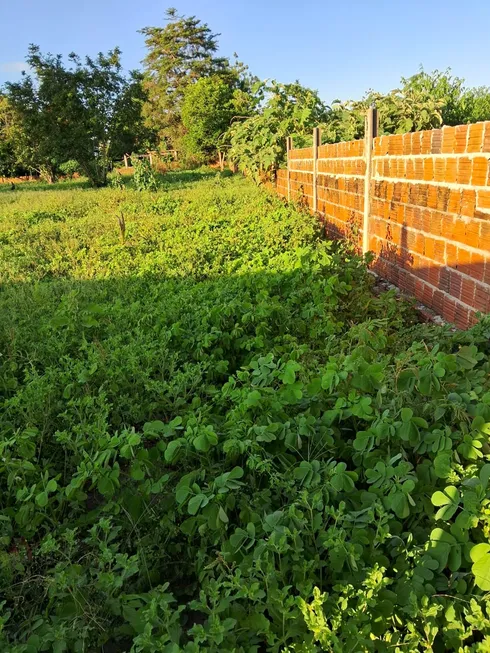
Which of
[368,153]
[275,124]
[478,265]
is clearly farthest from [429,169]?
[275,124]

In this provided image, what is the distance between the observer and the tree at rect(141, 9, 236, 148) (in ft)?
138

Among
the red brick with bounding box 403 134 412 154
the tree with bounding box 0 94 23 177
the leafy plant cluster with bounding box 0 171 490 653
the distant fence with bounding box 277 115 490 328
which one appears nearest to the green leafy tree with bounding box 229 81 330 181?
the distant fence with bounding box 277 115 490 328

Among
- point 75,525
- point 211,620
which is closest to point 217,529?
point 211,620

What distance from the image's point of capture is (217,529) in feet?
4.92

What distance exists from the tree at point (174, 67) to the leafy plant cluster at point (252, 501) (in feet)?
139

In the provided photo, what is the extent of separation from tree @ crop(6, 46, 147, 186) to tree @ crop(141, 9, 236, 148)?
59.7ft

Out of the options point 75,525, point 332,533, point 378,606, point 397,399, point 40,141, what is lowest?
point 75,525

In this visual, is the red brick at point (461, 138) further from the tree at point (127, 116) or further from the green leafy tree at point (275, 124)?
the tree at point (127, 116)

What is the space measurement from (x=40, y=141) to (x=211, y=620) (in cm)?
2599

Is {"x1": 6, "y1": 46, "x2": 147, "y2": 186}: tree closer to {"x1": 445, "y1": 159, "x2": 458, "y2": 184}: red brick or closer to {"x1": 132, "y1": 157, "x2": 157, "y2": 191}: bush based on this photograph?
{"x1": 132, "y1": 157, "x2": 157, "y2": 191}: bush

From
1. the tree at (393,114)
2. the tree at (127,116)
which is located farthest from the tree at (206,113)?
the tree at (393,114)

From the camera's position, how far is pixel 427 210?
3898 mm

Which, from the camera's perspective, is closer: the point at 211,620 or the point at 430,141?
the point at 211,620

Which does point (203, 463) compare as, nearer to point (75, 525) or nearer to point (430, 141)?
point (75, 525)
